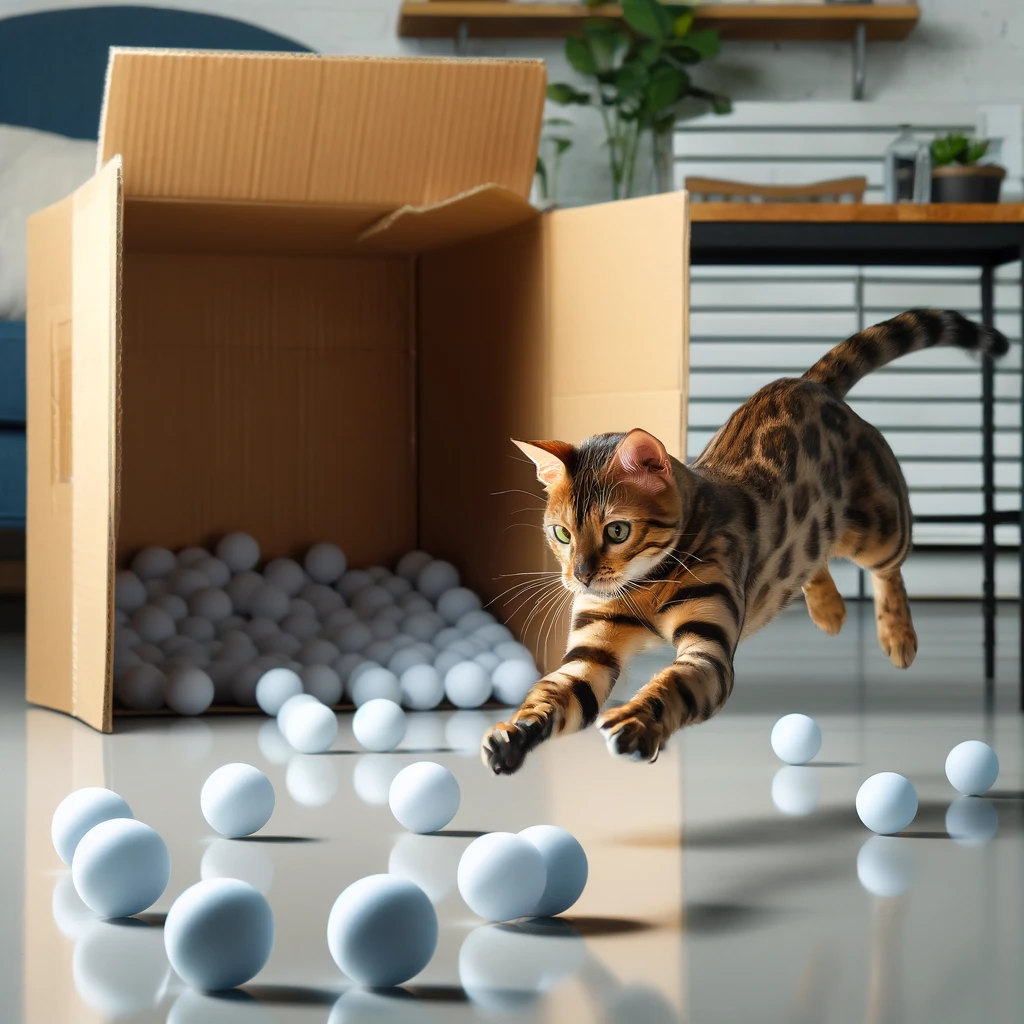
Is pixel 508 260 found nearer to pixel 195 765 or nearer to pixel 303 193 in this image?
pixel 303 193

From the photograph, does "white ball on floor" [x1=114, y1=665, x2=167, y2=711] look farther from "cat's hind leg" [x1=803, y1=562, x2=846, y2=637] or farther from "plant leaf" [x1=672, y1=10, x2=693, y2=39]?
"plant leaf" [x1=672, y1=10, x2=693, y2=39]

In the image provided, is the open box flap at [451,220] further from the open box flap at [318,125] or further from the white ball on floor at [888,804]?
the white ball on floor at [888,804]

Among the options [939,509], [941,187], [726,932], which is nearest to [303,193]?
[941,187]

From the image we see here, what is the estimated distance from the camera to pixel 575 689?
1016 millimetres

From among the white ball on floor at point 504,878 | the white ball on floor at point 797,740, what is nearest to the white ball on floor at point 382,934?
the white ball on floor at point 504,878

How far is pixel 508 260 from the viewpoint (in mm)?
2230

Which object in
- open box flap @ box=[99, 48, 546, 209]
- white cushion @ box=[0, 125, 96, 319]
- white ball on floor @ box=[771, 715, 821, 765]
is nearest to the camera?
white ball on floor @ box=[771, 715, 821, 765]

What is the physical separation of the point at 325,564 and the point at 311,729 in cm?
94

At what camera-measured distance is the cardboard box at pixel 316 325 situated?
5.88 ft

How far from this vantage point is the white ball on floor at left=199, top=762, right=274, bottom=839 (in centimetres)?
124

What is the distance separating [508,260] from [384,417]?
0.67 metres

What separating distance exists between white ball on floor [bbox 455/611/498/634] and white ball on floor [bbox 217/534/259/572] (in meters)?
0.48

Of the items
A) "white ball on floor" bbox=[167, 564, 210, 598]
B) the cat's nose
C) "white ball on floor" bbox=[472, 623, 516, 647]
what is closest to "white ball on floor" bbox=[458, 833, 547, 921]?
the cat's nose

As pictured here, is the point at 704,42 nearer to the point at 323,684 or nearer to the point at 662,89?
the point at 662,89
